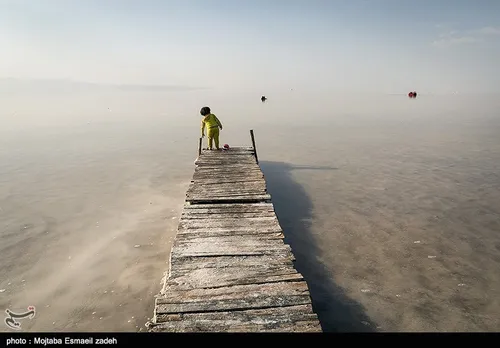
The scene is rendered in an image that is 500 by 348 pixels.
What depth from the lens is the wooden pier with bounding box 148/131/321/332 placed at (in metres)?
4.35

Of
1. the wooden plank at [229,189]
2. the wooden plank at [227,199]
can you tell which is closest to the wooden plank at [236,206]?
the wooden plank at [227,199]

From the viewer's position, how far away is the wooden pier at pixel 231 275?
4.35m

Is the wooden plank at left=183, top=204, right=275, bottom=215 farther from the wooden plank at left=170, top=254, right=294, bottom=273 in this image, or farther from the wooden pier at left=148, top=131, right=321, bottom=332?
the wooden plank at left=170, top=254, right=294, bottom=273

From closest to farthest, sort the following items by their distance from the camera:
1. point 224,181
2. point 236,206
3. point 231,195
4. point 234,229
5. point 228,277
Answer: point 228,277
point 234,229
point 236,206
point 231,195
point 224,181

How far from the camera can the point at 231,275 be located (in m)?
5.41

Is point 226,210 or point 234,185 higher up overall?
point 234,185

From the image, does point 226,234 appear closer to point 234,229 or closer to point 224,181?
point 234,229

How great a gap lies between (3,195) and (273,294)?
1179 cm

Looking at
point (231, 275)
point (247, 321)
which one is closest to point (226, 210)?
point (231, 275)

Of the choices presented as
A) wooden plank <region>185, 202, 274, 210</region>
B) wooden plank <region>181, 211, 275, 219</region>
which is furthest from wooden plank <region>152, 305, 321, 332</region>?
wooden plank <region>185, 202, 274, 210</region>

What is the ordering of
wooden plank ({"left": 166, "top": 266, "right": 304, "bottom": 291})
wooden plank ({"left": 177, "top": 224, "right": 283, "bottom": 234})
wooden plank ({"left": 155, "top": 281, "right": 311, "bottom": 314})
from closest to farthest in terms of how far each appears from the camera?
wooden plank ({"left": 155, "top": 281, "right": 311, "bottom": 314}) < wooden plank ({"left": 166, "top": 266, "right": 304, "bottom": 291}) < wooden plank ({"left": 177, "top": 224, "right": 283, "bottom": 234})

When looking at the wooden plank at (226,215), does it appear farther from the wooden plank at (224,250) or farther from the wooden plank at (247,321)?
the wooden plank at (247,321)

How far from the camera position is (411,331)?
19.3ft

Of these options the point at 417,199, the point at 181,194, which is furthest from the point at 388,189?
the point at 181,194
